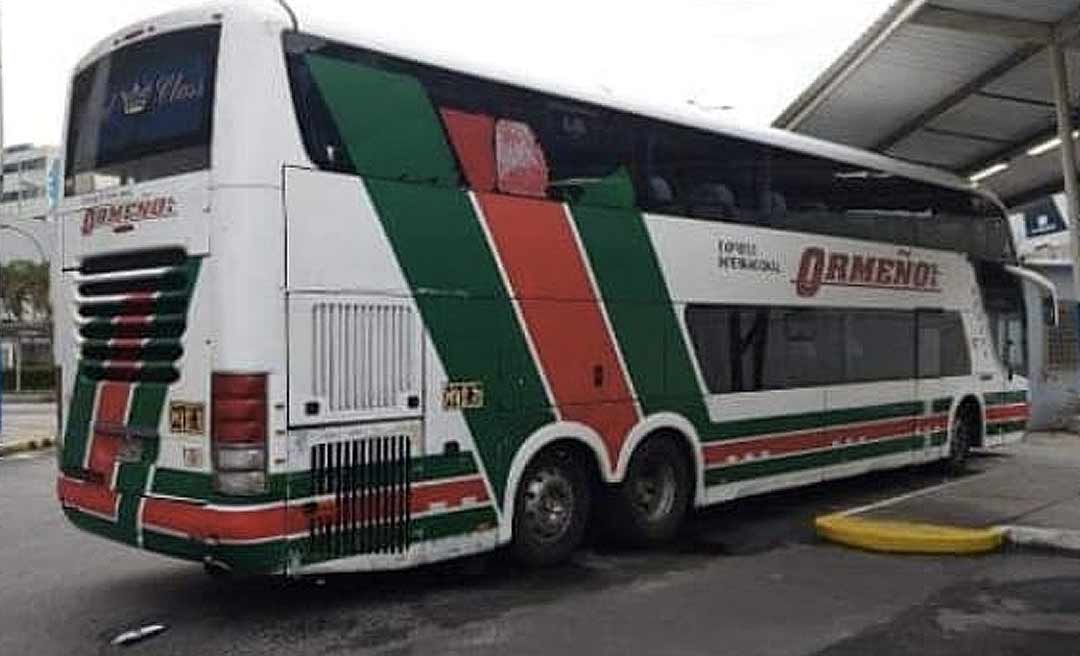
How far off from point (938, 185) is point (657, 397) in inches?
258

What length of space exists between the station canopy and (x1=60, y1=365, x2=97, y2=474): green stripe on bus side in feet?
33.3

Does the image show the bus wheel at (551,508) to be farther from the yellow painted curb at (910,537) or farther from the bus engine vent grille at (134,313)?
the bus engine vent grille at (134,313)

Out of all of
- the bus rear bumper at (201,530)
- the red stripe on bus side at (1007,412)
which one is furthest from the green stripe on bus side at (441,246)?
the red stripe on bus side at (1007,412)

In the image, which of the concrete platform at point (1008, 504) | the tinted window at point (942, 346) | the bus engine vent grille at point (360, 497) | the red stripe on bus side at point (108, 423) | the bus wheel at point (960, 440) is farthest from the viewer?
the bus wheel at point (960, 440)

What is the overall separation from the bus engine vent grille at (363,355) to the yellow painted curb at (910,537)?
4.27 metres

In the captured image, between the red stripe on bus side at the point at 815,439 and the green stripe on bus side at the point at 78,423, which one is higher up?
the green stripe on bus side at the point at 78,423

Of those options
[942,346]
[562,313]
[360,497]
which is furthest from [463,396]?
[942,346]

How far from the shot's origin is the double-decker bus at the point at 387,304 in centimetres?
766

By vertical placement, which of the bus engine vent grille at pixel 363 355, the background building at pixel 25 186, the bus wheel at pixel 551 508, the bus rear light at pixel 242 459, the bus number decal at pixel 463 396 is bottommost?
the bus wheel at pixel 551 508

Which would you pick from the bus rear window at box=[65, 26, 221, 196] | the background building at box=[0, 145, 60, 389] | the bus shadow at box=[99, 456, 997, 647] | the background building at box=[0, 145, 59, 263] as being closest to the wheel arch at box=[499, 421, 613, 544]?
the bus shadow at box=[99, 456, 997, 647]

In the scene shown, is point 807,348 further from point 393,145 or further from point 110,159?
point 110,159

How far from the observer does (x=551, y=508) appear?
9.67m

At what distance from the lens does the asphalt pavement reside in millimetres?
7430

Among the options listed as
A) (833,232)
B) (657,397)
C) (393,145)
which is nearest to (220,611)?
(393,145)
